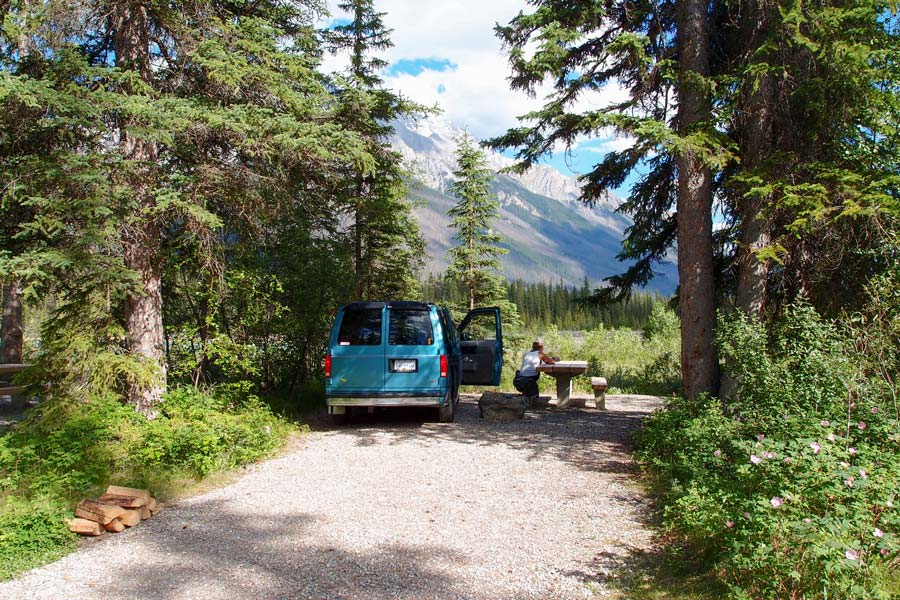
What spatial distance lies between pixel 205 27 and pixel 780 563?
8.78 m

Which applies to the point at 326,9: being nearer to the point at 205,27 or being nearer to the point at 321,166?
the point at 205,27

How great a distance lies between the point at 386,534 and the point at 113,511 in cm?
229

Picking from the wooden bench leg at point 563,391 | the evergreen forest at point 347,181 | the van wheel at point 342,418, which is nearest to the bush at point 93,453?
the evergreen forest at point 347,181

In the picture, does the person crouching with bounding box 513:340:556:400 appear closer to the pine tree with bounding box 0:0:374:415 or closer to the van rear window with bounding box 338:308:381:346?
the van rear window with bounding box 338:308:381:346

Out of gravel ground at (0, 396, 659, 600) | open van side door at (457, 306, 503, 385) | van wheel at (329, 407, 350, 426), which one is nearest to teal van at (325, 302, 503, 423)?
van wheel at (329, 407, 350, 426)

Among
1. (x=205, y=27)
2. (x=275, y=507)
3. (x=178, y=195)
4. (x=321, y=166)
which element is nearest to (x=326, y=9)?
(x=205, y=27)

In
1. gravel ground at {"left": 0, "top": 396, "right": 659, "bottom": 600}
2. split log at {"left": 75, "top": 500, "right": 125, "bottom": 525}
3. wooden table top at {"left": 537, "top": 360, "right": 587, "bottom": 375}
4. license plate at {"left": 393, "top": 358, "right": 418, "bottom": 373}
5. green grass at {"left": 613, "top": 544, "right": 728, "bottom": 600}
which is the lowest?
gravel ground at {"left": 0, "top": 396, "right": 659, "bottom": 600}

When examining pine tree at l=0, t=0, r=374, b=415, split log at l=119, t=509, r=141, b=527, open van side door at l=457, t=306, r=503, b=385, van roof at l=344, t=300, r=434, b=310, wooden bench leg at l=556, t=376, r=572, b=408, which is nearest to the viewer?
split log at l=119, t=509, r=141, b=527

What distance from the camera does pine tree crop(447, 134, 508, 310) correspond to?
2464 cm

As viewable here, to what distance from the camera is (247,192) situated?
7.92 m

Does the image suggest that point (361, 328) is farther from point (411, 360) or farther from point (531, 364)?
point (531, 364)

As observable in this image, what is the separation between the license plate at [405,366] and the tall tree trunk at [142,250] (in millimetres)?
3244

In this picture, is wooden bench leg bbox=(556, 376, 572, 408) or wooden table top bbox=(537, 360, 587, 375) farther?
wooden bench leg bbox=(556, 376, 572, 408)

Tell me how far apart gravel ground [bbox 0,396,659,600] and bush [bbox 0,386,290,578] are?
380 millimetres
